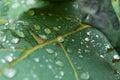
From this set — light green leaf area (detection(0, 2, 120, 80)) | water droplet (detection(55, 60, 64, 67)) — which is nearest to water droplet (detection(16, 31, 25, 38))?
light green leaf area (detection(0, 2, 120, 80))

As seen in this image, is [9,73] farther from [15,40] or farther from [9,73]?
[15,40]

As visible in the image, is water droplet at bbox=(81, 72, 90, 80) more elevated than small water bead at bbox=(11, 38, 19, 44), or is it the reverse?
small water bead at bbox=(11, 38, 19, 44)

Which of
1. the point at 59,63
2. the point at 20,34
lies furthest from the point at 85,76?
the point at 20,34

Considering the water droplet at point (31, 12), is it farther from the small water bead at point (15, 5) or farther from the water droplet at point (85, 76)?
the water droplet at point (85, 76)

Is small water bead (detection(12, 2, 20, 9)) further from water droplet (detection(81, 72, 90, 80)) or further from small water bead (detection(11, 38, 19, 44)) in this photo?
water droplet (detection(81, 72, 90, 80))

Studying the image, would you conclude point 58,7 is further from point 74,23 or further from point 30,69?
point 30,69

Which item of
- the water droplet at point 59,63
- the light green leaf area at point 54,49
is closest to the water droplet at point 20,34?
the light green leaf area at point 54,49

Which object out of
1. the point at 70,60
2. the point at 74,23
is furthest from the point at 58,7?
the point at 70,60

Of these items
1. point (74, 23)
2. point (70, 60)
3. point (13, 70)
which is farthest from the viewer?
point (74, 23)
